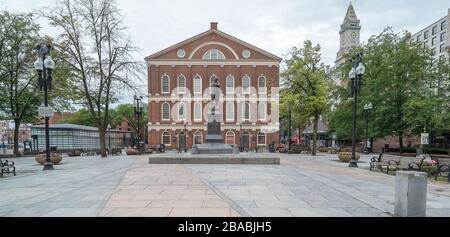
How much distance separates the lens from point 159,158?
16250mm

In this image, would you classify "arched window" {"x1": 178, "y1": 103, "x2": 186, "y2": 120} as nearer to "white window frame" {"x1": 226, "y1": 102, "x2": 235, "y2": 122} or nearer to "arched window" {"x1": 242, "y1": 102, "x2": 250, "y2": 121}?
"white window frame" {"x1": 226, "y1": 102, "x2": 235, "y2": 122}

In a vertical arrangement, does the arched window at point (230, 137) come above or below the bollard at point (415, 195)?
below

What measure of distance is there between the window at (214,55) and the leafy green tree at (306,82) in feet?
79.9

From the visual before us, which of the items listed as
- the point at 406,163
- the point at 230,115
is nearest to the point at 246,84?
the point at 230,115

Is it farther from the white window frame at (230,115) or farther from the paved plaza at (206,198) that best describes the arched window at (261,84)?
the paved plaza at (206,198)

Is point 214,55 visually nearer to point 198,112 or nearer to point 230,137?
point 198,112

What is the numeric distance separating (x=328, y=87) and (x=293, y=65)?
4670mm

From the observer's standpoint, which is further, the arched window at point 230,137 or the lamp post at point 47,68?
the arched window at point 230,137

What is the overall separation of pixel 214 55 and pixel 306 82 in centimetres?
2697

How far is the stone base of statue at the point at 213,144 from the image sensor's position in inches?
810

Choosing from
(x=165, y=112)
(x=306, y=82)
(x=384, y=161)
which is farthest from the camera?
(x=165, y=112)

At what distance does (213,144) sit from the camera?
21281mm

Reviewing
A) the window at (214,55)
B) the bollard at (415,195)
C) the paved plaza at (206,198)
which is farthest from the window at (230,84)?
the bollard at (415,195)
